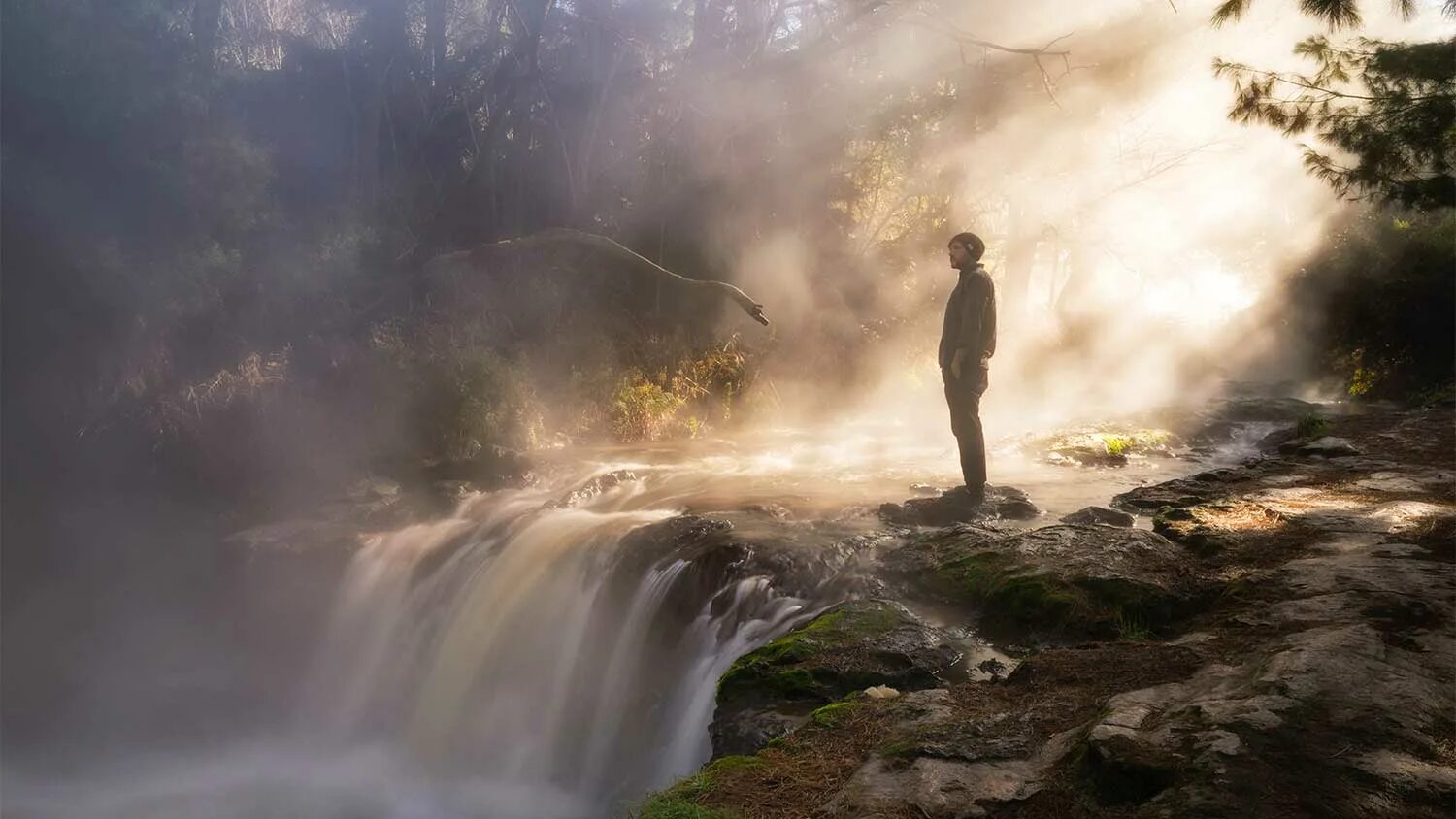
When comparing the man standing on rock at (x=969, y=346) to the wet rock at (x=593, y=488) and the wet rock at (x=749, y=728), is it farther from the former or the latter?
the wet rock at (x=749, y=728)

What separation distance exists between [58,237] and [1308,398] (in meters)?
22.0

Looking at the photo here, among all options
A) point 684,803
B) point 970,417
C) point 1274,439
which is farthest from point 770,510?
point 1274,439

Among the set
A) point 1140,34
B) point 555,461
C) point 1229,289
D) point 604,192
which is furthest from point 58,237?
point 1229,289

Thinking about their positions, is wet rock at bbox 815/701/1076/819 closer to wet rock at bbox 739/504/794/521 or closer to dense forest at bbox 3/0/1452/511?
wet rock at bbox 739/504/794/521

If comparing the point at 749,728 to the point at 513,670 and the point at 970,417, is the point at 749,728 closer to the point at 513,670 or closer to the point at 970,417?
the point at 513,670

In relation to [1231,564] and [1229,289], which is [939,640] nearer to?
[1231,564]

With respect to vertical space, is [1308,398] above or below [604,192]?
below

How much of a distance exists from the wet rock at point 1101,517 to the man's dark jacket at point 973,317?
5.43 feet

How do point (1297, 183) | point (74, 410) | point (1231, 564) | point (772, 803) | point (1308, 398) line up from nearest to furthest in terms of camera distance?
point (772, 803) → point (1231, 564) → point (74, 410) → point (1308, 398) → point (1297, 183)

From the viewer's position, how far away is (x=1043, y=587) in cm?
552

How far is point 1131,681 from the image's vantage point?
13.4ft

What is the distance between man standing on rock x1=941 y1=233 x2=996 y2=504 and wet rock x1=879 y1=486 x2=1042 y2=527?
0.17 metres

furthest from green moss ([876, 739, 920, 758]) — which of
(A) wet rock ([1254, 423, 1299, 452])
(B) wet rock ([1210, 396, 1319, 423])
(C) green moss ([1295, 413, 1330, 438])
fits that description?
(B) wet rock ([1210, 396, 1319, 423])

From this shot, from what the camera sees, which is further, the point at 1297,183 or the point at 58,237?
the point at 1297,183
